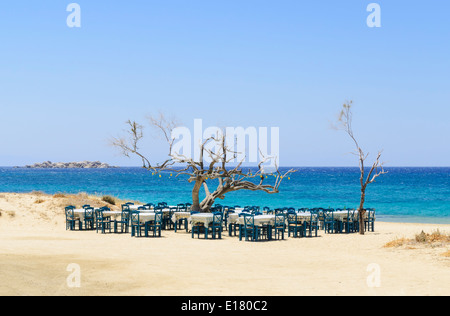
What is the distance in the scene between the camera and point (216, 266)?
12.0m

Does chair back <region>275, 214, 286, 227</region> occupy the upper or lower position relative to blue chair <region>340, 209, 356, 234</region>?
upper

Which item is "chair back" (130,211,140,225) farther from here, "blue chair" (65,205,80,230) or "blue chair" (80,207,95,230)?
"blue chair" (65,205,80,230)

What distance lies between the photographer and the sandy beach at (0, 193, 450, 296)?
9.18m

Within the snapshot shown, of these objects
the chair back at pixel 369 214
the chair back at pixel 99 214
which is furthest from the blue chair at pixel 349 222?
the chair back at pixel 99 214

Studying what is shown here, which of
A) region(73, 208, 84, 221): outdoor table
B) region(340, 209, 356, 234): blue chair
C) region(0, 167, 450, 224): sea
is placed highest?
region(73, 208, 84, 221): outdoor table

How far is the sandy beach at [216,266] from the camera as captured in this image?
30.1 feet

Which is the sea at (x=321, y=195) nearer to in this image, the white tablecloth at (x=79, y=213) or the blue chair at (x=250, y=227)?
the white tablecloth at (x=79, y=213)

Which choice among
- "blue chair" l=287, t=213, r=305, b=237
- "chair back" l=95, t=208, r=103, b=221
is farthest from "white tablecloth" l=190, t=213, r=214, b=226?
"chair back" l=95, t=208, r=103, b=221

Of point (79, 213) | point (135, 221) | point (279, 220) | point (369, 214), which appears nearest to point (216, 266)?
point (279, 220)

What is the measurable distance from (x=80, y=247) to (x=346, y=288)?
9144 mm

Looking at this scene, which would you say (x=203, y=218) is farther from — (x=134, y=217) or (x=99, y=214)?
(x=99, y=214)
